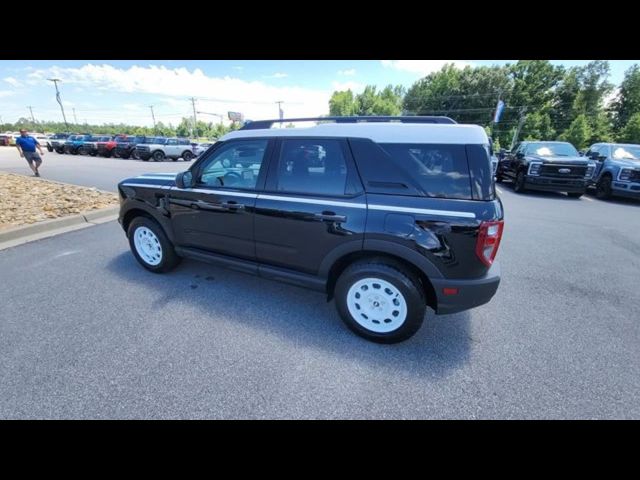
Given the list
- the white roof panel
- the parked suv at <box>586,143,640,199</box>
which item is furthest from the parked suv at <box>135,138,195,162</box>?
the parked suv at <box>586,143,640,199</box>

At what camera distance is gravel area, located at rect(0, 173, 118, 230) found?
5.37 metres

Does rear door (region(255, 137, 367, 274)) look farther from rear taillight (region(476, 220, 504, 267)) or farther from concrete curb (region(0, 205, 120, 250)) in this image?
concrete curb (region(0, 205, 120, 250))

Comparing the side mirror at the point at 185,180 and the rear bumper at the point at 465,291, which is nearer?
the rear bumper at the point at 465,291

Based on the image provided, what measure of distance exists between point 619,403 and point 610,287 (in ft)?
7.72

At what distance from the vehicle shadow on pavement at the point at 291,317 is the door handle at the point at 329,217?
1062mm

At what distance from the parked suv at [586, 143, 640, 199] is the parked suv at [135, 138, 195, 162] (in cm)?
2352

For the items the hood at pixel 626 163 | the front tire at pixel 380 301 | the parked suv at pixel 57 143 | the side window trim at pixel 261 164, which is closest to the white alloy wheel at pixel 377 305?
the front tire at pixel 380 301

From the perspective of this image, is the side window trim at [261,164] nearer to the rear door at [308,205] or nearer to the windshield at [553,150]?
the rear door at [308,205]

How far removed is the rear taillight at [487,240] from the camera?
81.4 inches
